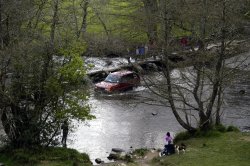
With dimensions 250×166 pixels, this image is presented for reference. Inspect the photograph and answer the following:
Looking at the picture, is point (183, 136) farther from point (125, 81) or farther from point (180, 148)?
point (125, 81)

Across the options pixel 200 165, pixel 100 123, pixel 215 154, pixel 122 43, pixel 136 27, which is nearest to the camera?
pixel 200 165

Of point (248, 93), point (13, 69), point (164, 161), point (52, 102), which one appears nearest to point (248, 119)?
point (248, 93)

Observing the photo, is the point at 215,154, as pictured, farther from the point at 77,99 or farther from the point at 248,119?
the point at 248,119

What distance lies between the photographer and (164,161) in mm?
22812

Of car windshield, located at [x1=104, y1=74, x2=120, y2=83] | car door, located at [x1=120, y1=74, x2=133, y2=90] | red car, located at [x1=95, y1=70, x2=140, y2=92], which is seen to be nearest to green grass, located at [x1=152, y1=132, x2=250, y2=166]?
red car, located at [x1=95, y1=70, x2=140, y2=92]

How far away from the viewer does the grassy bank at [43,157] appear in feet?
76.7

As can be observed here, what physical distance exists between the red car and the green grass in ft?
47.8

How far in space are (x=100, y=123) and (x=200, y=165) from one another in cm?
1272

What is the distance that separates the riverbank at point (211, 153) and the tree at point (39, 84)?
12.9 feet

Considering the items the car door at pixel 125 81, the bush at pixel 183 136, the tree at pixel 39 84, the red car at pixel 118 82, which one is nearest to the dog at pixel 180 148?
the bush at pixel 183 136

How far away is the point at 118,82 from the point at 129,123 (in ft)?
28.1

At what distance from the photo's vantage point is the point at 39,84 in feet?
78.3

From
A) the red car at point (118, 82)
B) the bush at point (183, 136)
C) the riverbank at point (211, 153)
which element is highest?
the red car at point (118, 82)

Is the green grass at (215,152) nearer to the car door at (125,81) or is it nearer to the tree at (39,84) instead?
the tree at (39,84)
